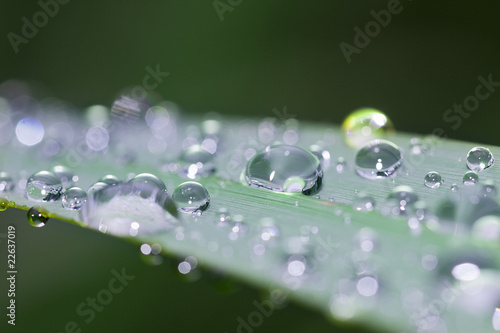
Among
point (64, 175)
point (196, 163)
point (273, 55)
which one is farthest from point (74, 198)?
point (273, 55)

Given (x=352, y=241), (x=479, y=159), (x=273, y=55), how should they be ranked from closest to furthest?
(x=352, y=241) → (x=479, y=159) → (x=273, y=55)

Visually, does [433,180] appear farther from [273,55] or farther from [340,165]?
[273,55]

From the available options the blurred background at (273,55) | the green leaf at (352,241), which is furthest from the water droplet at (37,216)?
the blurred background at (273,55)

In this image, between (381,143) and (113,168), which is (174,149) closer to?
(113,168)

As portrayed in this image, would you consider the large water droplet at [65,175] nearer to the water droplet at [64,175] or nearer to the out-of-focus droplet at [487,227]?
the water droplet at [64,175]

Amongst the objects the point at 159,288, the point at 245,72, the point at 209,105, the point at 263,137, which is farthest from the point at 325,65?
the point at 159,288
